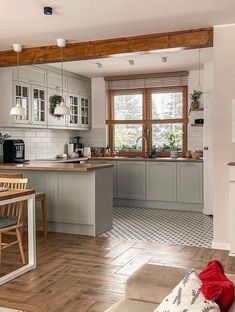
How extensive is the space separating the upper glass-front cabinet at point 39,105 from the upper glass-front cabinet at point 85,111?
1.27 m

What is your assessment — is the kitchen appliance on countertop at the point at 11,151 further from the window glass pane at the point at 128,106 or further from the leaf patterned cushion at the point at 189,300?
the leaf patterned cushion at the point at 189,300

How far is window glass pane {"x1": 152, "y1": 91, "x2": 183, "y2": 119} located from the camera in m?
7.56

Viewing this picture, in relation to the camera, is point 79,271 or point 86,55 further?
point 86,55

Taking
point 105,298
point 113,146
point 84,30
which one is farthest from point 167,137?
point 105,298

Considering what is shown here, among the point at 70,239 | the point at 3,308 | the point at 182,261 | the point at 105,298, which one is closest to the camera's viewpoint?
the point at 3,308

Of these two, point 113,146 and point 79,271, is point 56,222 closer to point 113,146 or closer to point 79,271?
point 79,271

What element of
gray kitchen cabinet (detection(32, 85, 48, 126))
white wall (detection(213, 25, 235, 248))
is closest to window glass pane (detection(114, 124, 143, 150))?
gray kitchen cabinet (detection(32, 85, 48, 126))

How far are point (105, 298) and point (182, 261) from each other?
3.85 feet

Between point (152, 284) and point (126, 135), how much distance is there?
620 centimetres

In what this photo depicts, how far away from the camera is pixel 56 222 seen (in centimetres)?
534

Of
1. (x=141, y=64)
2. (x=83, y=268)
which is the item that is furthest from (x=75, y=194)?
(x=141, y=64)

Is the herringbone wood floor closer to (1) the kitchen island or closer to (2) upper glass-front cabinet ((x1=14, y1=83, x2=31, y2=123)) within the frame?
(1) the kitchen island

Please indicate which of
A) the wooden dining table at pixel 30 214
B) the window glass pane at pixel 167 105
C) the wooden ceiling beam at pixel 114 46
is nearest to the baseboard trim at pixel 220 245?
the wooden dining table at pixel 30 214

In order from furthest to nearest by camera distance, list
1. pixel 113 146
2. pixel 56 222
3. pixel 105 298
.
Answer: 1. pixel 113 146
2. pixel 56 222
3. pixel 105 298
